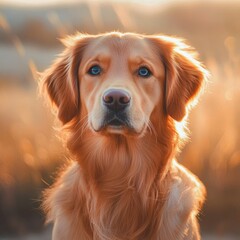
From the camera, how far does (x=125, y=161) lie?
12.3 feet

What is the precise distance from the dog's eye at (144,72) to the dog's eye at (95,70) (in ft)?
0.75

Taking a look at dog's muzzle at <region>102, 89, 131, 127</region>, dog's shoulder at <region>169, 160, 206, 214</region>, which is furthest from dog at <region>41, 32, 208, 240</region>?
dog's muzzle at <region>102, 89, 131, 127</region>

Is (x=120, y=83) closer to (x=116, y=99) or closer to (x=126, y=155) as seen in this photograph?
(x=116, y=99)

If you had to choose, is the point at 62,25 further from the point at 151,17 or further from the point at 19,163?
the point at 151,17

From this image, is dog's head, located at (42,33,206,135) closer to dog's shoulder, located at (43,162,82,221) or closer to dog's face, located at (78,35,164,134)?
dog's face, located at (78,35,164,134)

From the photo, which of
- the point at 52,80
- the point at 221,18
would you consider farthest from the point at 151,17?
the point at 52,80

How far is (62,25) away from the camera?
4.89 m

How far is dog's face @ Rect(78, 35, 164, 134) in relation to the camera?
332cm

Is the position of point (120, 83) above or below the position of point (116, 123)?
above

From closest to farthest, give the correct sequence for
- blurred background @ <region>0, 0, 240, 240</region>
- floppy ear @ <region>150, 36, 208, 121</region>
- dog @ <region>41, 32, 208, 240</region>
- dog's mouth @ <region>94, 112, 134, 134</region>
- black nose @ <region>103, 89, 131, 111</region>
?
black nose @ <region>103, 89, 131, 111</region> → dog's mouth @ <region>94, 112, 134, 134</region> → dog @ <region>41, 32, 208, 240</region> → floppy ear @ <region>150, 36, 208, 121</region> → blurred background @ <region>0, 0, 240, 240</region>

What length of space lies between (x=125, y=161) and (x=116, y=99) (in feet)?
1.96

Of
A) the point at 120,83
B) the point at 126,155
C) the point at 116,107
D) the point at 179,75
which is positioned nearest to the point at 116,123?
the point at 116,107

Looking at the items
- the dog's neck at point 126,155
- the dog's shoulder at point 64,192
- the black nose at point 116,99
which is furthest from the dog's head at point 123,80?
the dog's shoulder at point 64,192

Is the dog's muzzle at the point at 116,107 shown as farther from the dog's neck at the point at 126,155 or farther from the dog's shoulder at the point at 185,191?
the dog's shoulder at the point at 185,191
